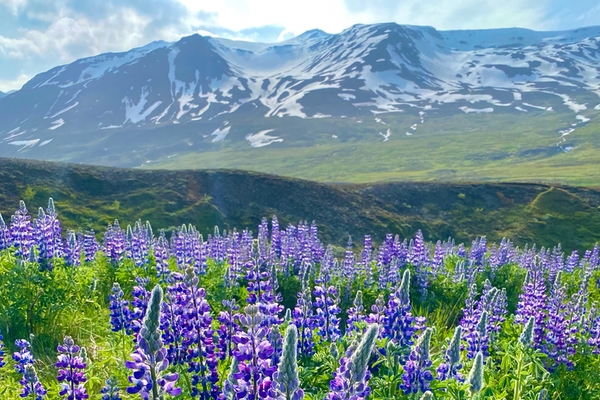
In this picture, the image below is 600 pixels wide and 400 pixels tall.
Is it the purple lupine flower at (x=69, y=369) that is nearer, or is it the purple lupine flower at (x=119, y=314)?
the purple lupine flower at (x=69, y=369)

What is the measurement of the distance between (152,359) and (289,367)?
0.82 metres

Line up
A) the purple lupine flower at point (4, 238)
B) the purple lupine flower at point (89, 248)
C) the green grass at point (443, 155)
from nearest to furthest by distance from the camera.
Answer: the purple lupine flower at point (4, 238) < the purple lupine flower at point (89, 248) < the green grass at point (443, 155)

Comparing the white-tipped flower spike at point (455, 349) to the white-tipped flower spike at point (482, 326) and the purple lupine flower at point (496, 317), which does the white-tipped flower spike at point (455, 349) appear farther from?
the purple lupine flower at point (496, 317)

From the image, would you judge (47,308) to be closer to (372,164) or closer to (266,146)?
(372,164)

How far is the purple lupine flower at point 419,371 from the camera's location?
3.74 m

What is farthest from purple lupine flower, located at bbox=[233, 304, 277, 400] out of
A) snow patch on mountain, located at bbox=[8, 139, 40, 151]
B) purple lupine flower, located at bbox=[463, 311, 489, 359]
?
snow patch on mountain, located at bbox=[8, 139, 40, 151]

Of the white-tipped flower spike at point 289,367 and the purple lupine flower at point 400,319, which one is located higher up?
the white-tipped flower spike at point 289,367

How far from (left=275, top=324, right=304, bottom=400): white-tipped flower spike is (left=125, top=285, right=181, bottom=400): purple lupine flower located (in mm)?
707

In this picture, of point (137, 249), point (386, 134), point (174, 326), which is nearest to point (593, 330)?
point (174, 326)

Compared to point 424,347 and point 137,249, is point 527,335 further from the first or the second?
point 137,249

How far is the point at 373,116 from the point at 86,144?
11587cm

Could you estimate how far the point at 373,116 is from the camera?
17538 cm

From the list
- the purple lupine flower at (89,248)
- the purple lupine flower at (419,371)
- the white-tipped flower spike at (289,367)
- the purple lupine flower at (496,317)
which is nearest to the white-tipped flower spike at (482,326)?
the purple lupine flower at (419,371)

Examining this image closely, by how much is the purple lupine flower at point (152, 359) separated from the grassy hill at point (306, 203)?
22302 millimetres
